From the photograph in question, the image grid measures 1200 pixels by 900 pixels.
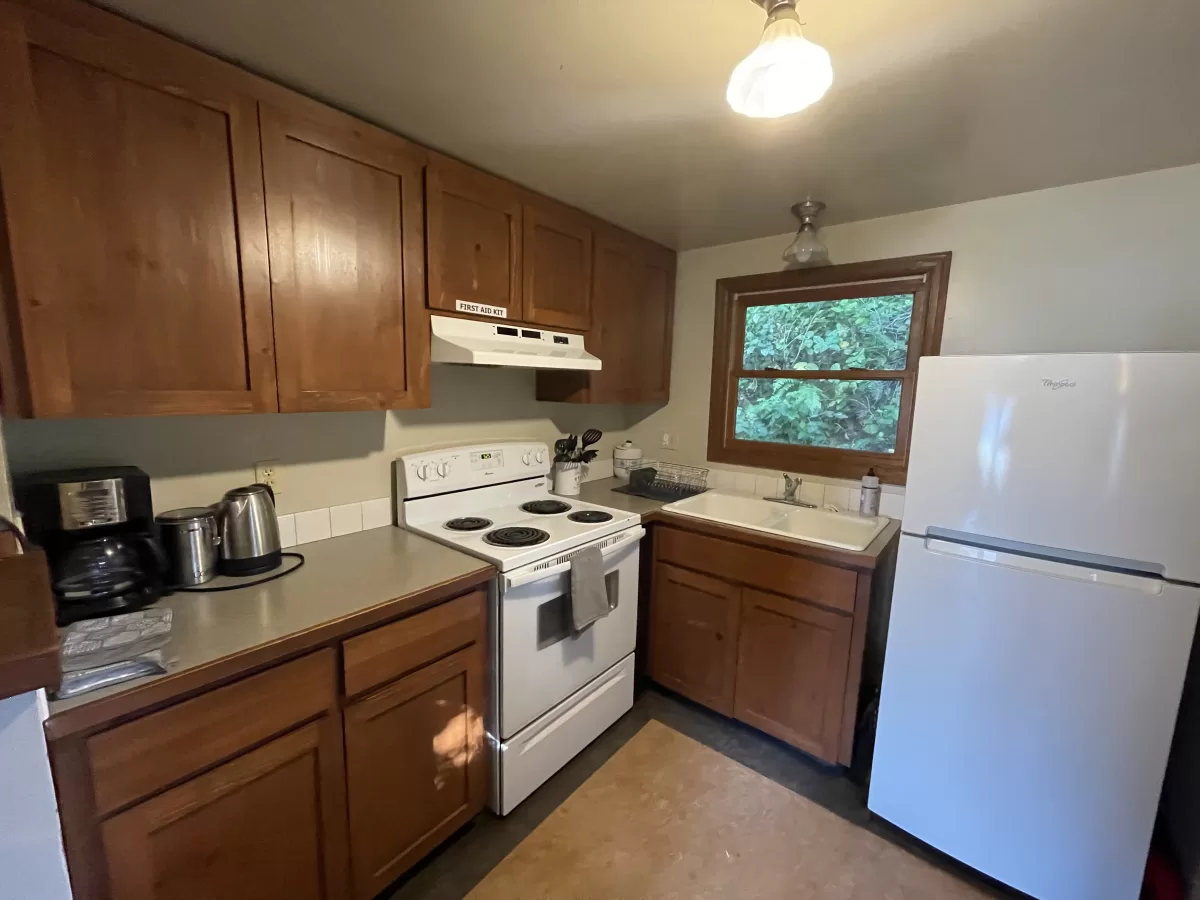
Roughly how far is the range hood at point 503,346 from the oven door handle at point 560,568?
0.69 m

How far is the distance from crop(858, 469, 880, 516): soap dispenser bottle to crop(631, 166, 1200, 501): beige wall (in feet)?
2.00

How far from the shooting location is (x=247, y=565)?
1.45m

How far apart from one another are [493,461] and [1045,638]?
6.26 ft

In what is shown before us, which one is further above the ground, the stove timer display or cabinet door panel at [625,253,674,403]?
cabinet door panel at [625,253,674,403]

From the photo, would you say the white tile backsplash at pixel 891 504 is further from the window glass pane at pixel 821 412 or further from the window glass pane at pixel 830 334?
the window glass pane at pixel 830 334

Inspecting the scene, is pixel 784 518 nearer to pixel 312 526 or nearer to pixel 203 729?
pixel 312 526

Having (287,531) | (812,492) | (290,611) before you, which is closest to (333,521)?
(287,531)

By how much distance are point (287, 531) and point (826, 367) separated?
233cm

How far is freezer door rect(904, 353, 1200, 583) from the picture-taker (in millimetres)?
1215

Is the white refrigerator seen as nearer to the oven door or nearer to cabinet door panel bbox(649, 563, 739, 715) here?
cabinet door panel bbox(649, 563, 739, 715)

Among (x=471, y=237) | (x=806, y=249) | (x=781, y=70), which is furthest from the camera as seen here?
(x=806, y=249)

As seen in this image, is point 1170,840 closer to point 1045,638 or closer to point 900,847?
point 900,847

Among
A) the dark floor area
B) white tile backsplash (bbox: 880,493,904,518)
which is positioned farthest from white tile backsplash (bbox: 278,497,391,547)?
white tile backsplash (bbox: 880,493,904,518)

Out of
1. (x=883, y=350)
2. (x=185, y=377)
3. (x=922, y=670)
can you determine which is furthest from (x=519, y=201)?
(x=922, y=670)
